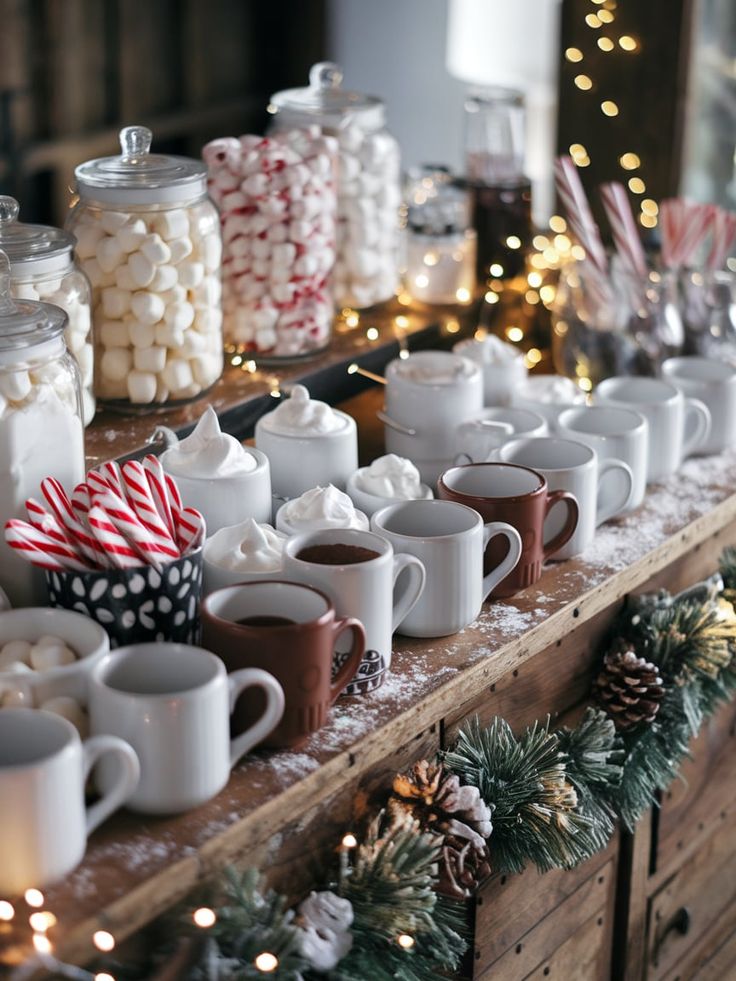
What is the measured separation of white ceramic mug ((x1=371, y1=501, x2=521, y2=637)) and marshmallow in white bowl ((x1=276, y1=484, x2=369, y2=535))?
0.08 ft

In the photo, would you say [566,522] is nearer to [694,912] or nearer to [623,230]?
[623,230]

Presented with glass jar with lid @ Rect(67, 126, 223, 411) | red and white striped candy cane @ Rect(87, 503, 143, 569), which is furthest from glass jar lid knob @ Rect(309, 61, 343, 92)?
red and white striped candy cane @ Rect(87, 503, 143, 569)

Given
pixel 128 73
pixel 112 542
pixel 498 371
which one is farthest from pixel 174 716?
pixel 128 73

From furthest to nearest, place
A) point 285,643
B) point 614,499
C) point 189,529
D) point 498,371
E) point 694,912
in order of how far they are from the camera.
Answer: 1. point 694,912
2. point 498,371
3. point 614,499
4. point 189,529
5. point 285,643

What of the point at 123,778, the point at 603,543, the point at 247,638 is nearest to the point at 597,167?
the point at 603,543

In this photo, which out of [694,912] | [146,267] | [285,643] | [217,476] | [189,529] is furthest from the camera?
[694,912]

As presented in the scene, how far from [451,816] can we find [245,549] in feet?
0.96

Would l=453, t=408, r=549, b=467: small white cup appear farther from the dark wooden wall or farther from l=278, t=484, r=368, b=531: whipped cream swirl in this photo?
the dark wooden wall

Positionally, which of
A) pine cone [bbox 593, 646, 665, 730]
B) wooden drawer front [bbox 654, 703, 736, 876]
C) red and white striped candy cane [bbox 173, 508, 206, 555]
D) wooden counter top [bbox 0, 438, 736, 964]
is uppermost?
red and white striped candy cane [bbox 173, 508, 206, 555]

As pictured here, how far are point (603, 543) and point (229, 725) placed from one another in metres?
0.56

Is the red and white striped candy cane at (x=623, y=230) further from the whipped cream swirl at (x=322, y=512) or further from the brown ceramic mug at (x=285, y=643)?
the brown ceramic mug at (x=285, y=643)

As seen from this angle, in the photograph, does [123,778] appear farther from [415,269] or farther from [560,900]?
[415,269]

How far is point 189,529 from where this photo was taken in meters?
1.10

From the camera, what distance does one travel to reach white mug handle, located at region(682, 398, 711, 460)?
5.25 feet
